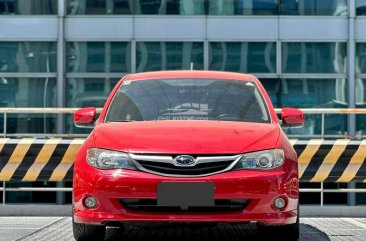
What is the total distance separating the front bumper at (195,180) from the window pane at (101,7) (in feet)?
39.6

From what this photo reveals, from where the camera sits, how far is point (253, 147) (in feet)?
20.7

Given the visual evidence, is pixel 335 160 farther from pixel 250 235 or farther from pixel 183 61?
pixel 183 61

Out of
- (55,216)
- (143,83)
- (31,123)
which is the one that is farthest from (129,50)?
(143,83)

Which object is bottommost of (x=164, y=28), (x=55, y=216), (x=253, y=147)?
(x=55, y=216)

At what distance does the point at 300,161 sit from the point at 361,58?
8734mm

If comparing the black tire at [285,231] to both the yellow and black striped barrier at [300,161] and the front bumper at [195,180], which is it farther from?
the yellow and black striped barrier at [300,161]

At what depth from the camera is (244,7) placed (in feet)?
59.3

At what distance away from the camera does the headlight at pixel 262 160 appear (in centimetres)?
623

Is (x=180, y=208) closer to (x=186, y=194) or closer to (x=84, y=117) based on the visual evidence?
(x=186, y=194)

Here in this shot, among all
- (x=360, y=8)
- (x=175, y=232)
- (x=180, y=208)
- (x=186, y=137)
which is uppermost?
(x=360, y=8)

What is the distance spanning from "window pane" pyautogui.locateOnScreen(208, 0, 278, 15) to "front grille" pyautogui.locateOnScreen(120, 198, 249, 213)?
1220 centimetres

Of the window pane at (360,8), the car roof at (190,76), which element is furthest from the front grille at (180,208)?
the window pane at (360,8)

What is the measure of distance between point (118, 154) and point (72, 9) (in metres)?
12.3

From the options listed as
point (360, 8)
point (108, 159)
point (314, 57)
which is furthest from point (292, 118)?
point (360, 8)
